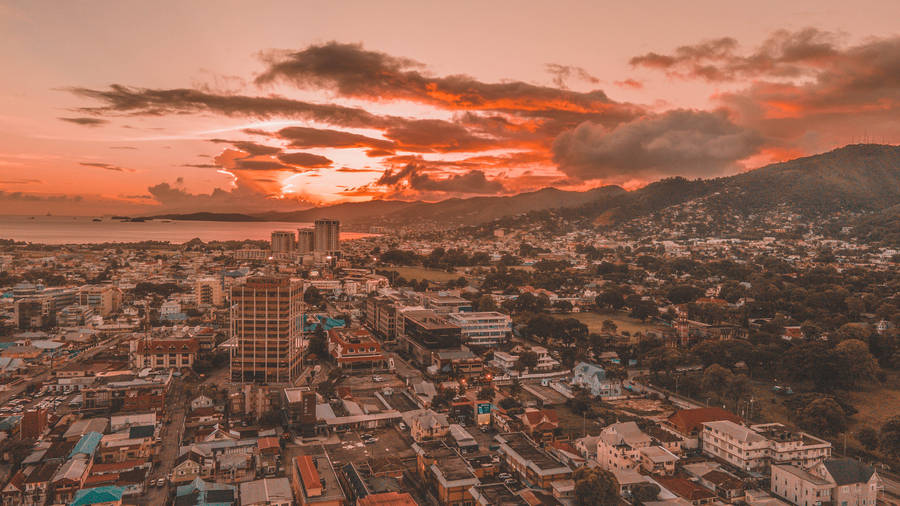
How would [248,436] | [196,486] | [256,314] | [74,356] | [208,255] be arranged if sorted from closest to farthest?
[196,486] < [248,436] < [256,314] < [74,356] < [208,255]

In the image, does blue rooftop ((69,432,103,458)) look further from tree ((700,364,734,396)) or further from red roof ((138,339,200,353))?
tree ((700,364,734,396))

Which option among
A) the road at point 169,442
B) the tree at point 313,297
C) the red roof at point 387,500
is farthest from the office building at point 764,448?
the tree at point 313,297

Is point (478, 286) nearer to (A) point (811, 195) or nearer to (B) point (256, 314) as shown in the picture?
(B) point (256, 314)

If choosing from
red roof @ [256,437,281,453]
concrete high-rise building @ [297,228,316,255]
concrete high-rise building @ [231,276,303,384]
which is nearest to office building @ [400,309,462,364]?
concrete high-rise building @ [231,276,303,384]

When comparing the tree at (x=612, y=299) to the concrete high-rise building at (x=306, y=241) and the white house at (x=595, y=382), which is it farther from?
the concrete high-rise building at (x=306, y=241)

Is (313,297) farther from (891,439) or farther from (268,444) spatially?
(891,439)

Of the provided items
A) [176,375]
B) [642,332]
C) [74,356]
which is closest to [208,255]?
[74,356]
